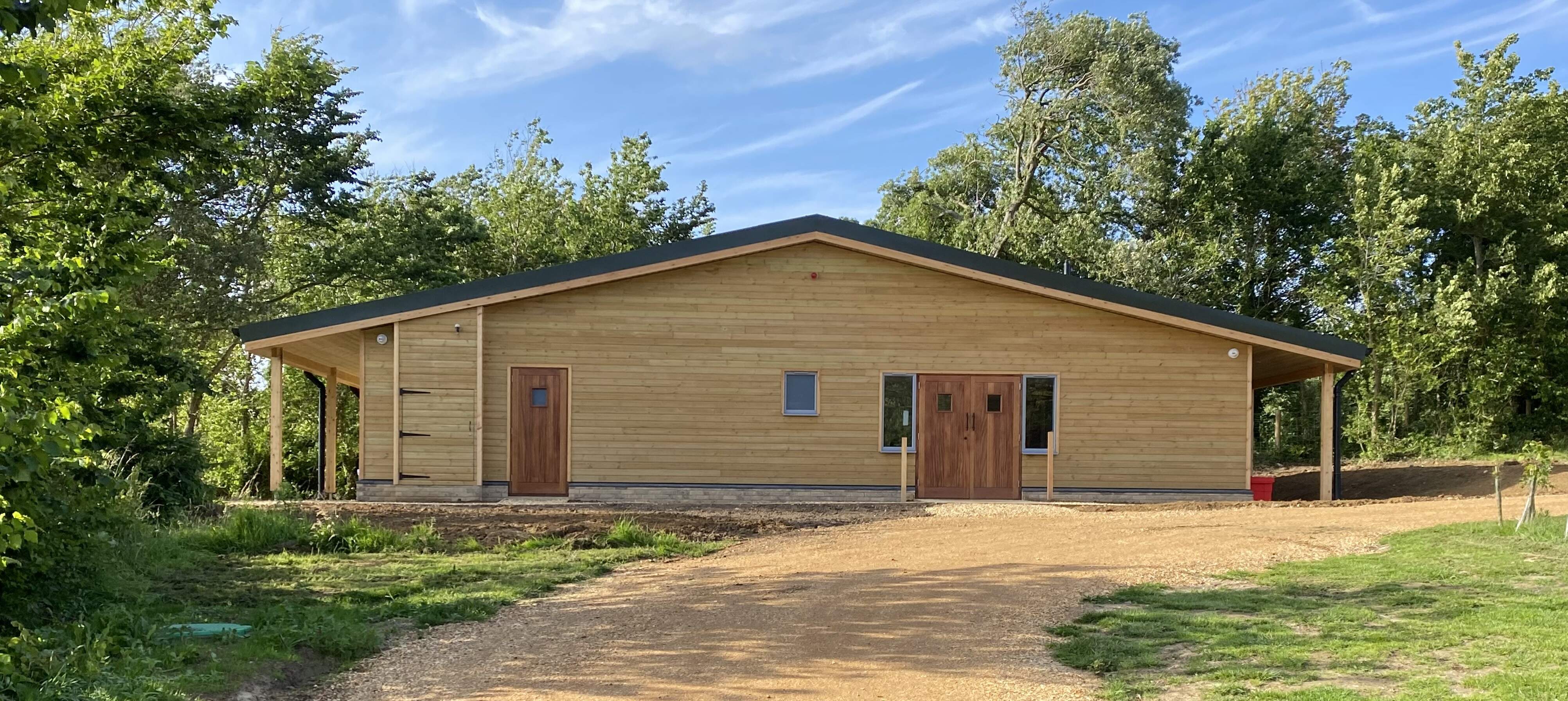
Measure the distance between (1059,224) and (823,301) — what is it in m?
16.4

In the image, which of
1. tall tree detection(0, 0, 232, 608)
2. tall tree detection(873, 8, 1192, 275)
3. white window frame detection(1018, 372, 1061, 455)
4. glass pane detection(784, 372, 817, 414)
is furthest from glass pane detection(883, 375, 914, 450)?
tall tree detection(873, 8, 1192, 275)

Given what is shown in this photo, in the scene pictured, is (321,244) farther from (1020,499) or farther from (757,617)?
(757,617)

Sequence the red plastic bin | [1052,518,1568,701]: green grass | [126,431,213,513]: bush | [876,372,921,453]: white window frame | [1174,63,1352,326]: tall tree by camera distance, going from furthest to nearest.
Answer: [1174,63,1352,326]: tall tree → the red plastic bin → [876,372,921,453]: white window frame → [126,431,213,513]: bush → [1052,518,1568,701]: green grass

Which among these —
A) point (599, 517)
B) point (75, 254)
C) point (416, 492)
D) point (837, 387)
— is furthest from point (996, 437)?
point (75, 254)

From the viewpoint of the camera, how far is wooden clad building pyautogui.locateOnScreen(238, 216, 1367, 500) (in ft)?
51.4

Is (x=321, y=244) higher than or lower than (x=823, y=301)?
higher

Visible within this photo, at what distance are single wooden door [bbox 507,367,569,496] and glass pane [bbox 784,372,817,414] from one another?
318 centimetres

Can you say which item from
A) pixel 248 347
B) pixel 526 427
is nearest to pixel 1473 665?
pixel 526 427

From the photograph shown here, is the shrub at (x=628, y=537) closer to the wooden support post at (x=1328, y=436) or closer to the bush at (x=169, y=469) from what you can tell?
the bush at (x=169, y=469)

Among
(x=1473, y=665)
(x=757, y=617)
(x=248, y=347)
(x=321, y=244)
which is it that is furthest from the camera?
(x=321, y=244)

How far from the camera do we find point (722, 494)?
15727mm

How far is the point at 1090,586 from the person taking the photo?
27.2ft

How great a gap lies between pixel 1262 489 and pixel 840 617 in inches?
435

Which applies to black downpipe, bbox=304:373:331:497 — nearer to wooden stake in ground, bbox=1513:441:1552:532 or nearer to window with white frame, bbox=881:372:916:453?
window with white frame, bbox=881:372:916:453
